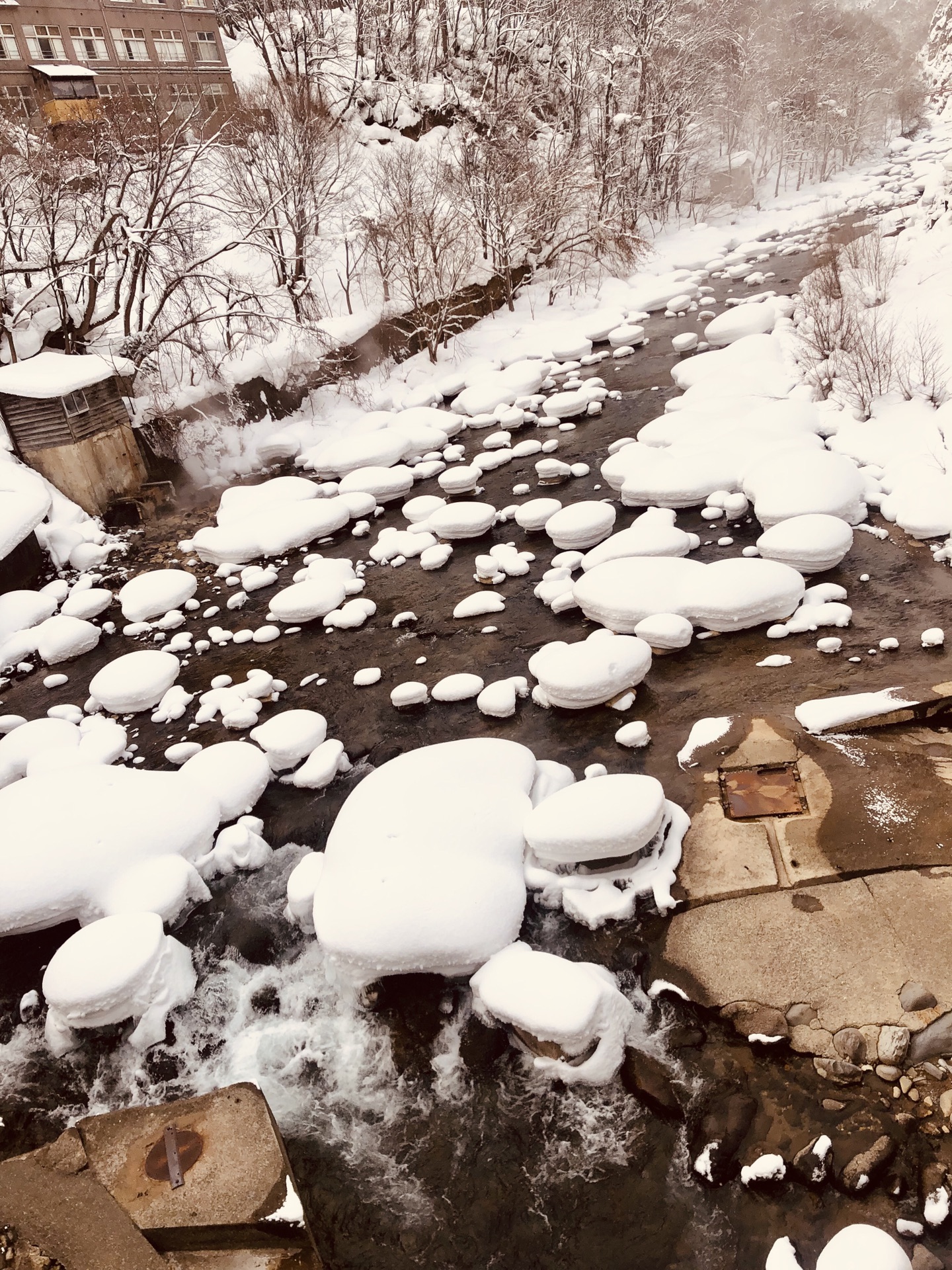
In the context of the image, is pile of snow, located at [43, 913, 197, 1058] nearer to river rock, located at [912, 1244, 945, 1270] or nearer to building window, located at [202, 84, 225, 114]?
river rock, located at [912, 1244, 945, 1270]

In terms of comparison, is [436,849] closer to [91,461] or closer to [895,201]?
[91,461]

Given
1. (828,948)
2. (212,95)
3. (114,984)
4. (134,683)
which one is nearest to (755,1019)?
(828,948)

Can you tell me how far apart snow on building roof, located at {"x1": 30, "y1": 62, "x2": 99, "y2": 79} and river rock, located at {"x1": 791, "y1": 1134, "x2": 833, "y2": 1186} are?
30.8m

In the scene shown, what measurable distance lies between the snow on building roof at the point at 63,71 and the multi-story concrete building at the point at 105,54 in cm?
2

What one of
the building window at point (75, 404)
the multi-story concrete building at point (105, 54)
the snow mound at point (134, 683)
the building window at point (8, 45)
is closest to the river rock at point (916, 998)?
the snow mound at point (134, 683)

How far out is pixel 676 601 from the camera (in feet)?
25.9

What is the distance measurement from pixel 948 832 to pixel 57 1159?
18.9 feet

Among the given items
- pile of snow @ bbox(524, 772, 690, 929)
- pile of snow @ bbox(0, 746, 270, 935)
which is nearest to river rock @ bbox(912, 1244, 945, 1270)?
pile of snow @ bbox(524, 772, 690, 929)

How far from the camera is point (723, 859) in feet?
18.1

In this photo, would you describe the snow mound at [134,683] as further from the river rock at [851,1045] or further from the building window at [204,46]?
the building window at [204,46]

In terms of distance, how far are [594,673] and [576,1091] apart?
3464mm

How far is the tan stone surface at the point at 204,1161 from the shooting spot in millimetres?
4121

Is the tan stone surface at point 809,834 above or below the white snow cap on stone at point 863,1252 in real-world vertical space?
above

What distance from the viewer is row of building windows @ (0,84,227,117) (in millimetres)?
22625
